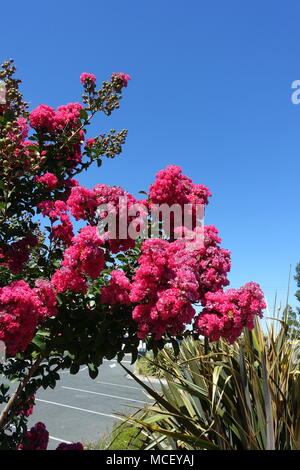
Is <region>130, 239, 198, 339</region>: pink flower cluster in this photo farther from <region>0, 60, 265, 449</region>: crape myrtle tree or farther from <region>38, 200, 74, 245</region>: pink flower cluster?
<region>38, 200, 74, 245</region>: pink flower cluster

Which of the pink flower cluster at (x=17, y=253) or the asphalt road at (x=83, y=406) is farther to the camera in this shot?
the asphalt road at (x=83, y=406)

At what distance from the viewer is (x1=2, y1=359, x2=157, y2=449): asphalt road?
8.88 meters

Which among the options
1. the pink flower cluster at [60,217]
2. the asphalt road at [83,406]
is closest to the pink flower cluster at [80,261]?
the pink flower cluster at [60,217]

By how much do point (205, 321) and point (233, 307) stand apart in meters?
0.19

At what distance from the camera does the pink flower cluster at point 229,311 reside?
2375 mm

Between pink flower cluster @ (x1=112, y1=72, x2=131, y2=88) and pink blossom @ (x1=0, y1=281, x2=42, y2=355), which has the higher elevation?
pink flower cluster @ (x1=112, y1=72, x2=131, y2=88)

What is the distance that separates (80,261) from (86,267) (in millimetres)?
55

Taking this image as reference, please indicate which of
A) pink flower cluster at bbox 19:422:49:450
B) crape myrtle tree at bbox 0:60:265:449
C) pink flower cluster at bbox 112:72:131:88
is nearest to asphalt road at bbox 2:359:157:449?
pink flower cluster at bbox 19:422:49:450

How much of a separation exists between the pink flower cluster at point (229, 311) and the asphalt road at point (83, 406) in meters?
4.10

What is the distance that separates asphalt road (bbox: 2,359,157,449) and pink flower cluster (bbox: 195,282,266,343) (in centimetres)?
410

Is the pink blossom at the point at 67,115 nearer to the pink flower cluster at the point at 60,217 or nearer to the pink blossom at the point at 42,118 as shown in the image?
the pink blossom at the point at 42,118

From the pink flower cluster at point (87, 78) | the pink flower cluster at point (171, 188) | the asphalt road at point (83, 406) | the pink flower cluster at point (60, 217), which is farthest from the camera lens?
the asphalt road at point (83, 406)

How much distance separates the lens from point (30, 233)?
2836 mm

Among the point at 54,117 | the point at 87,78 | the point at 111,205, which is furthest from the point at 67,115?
the point at 111,205
